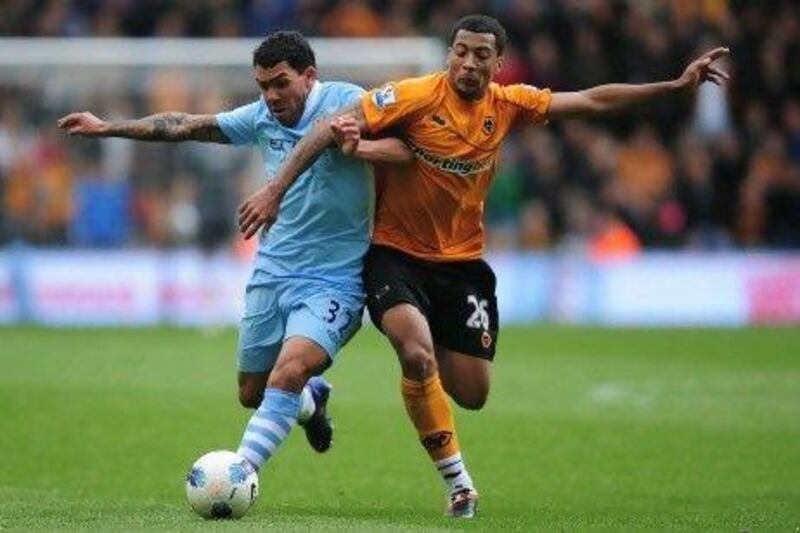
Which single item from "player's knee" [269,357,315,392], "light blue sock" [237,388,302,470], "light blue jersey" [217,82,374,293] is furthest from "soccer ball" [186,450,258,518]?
"light blue jersey" [217,82,374,293]

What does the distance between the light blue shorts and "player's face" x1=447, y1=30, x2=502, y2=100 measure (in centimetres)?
121

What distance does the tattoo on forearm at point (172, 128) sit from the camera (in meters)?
10.8

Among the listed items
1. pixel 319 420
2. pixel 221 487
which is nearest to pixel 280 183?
pixel 221 487

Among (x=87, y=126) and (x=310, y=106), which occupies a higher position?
(x=310, y=106)

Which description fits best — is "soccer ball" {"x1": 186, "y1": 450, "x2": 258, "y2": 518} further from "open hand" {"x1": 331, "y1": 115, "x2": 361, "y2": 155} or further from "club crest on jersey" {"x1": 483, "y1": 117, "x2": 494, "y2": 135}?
"club crest on jersey" {"x1": 483, "y1": 117, "x2": 494, "y2": 135}

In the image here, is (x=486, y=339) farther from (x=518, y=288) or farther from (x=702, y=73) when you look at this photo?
(x=518, y=288)

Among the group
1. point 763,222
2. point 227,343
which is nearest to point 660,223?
point 763,222

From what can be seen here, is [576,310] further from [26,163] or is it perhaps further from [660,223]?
[26,163]

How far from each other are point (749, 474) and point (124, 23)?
19149 millimetres

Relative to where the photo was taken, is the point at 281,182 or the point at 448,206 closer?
the point at 281,182

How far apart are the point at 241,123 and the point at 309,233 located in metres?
0.70

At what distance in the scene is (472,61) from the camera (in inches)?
416

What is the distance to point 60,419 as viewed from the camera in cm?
1577

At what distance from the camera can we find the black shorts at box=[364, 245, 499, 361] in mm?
10727
